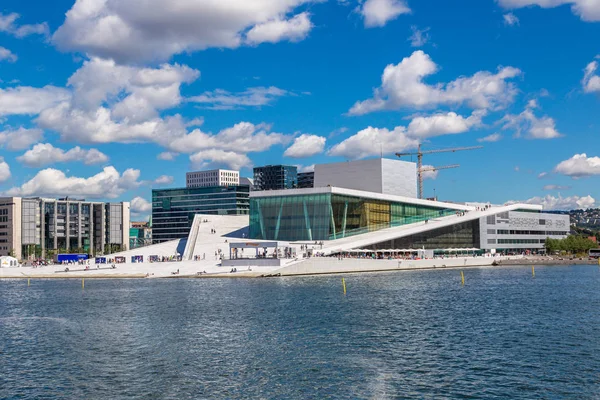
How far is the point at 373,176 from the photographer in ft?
414

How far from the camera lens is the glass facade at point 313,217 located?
4141 inches

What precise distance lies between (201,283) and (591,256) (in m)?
87.5

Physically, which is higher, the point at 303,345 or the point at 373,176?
the point at 373,176

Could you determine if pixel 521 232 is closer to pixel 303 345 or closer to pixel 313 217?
pixel 313 217

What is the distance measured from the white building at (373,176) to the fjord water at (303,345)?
213 ft

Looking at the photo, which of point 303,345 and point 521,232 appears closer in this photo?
point 303,345

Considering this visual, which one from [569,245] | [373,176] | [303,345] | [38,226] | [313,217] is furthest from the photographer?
[38,226]

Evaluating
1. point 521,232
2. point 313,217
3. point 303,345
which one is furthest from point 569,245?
point 303,345

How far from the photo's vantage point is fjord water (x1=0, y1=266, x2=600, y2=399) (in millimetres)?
26312

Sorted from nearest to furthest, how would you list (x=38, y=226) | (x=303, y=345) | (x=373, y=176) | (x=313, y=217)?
(x=303, y=345) → (x=313, y=217) → (x=373, y=176) → (x=38, y=226)

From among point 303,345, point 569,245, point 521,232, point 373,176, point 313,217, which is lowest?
point 303,345

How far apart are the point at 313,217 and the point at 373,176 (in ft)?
81.4

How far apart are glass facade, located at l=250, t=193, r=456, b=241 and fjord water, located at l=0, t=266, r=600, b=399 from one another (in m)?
43.8

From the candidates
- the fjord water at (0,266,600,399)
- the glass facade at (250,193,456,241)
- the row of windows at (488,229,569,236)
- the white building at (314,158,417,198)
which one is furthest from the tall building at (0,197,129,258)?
the fjord water at (0,266,600,399)
